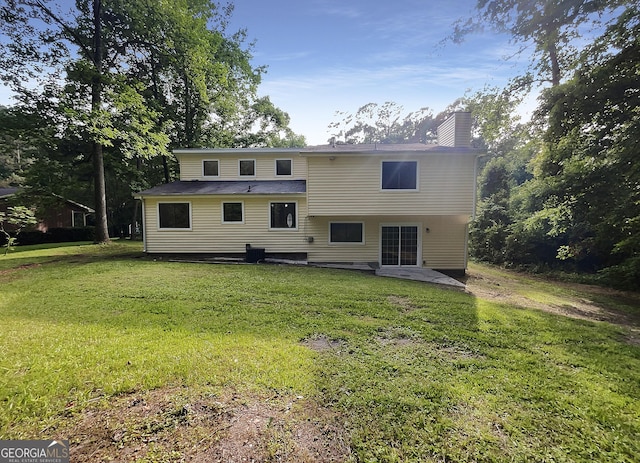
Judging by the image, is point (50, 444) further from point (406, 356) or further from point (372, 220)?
point (372, 220)

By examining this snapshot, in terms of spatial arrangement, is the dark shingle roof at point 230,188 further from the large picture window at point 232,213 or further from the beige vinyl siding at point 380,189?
the beige vinyl siding at point 380,189

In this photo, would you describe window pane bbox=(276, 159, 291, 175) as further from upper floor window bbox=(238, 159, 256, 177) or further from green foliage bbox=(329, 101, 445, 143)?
green foliage bbox=(329, 101, 445, 143)

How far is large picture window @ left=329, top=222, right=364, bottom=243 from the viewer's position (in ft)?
38.1

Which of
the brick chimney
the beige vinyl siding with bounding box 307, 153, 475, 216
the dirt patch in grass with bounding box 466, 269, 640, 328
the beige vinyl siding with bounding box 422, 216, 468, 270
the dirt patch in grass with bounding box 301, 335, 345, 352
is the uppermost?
the brick chimney

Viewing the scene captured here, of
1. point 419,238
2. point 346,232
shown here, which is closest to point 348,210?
point 346,232

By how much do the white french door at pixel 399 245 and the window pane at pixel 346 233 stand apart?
3.18 ft

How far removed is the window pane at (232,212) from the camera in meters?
12.1

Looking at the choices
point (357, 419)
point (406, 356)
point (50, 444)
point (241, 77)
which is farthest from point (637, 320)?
point (241, 77)

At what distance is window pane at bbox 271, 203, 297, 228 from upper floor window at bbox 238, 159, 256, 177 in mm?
3361

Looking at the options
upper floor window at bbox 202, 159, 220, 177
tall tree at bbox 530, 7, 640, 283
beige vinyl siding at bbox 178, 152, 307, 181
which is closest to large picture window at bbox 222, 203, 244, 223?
beige vinyl siding at bbox 178, 152, 307, 181

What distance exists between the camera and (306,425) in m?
2.43

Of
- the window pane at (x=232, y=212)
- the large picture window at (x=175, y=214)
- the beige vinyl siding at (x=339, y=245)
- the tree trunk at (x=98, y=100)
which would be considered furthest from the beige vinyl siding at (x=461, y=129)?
the tree trunk at (x=98, y=100)

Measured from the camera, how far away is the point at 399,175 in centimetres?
1065

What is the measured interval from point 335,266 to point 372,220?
8.18 ft
